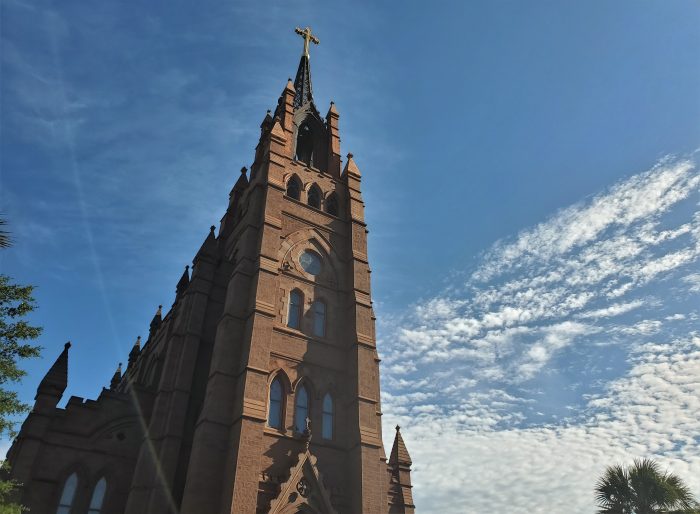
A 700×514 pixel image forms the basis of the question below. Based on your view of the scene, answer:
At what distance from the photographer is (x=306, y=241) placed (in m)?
26.0

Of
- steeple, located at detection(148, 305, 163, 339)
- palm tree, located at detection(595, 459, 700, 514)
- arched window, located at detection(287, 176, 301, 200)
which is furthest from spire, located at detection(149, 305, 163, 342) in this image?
palm tree, located at detection(595, 459, 700, 514)

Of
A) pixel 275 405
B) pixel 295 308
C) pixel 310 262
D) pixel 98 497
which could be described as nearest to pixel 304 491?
pixel 275 405

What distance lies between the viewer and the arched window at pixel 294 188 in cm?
2805

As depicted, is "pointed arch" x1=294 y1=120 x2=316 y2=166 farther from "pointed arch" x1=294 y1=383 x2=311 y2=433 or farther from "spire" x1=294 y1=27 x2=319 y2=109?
"pointed arch" x1=294 y1=383 x2=311 y2=433

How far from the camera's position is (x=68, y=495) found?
63.5ft

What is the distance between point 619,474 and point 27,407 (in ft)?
69.6

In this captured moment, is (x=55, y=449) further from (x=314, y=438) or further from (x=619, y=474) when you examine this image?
(x=619, y=474)

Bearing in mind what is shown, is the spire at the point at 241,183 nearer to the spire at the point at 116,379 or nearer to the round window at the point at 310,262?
the round window at the point at 310,262

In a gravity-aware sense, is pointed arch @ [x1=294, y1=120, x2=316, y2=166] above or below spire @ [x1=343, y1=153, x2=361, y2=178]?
above

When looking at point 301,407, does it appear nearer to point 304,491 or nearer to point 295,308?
point 304,491

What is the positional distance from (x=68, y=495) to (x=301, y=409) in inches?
353

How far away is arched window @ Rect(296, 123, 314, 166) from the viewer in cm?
3497

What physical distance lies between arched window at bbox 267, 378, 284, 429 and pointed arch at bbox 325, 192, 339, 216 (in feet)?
36.2

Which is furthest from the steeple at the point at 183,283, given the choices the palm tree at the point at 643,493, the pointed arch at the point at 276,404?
the palm tree at the point at 643,493
